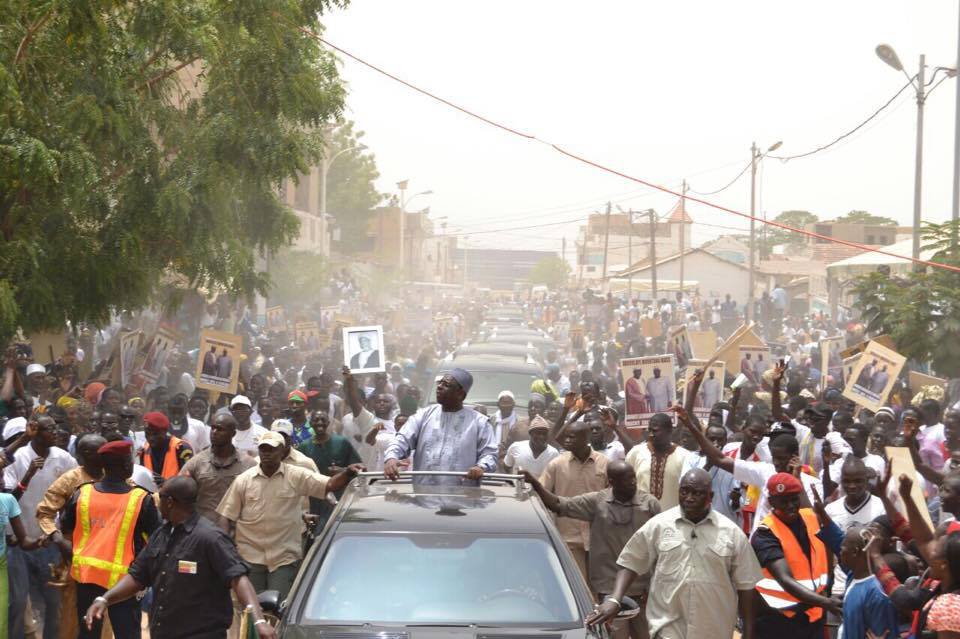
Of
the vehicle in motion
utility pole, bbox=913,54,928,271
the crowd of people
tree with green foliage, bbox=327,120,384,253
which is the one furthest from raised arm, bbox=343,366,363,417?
tree with green foliage, bbox=327,120,384,253

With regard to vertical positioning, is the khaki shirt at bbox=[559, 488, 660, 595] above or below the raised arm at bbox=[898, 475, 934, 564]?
below

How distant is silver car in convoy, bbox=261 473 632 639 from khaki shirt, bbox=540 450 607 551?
2615mm

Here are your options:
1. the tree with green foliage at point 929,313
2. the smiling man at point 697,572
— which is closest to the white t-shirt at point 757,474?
the smiling man at point 697,572

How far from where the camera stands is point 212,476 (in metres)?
8.76

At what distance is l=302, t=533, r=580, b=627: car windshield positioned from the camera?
5.62 metres

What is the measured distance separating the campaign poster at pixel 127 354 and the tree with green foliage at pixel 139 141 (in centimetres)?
110

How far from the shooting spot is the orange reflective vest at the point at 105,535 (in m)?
7.17

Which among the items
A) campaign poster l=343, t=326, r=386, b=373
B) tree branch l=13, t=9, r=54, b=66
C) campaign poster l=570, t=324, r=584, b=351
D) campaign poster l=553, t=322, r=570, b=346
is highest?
tree branch l=13, t=9, r=54, b=66

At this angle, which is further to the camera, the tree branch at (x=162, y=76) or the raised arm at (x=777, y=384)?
the tree branch at (x=162, y=76)

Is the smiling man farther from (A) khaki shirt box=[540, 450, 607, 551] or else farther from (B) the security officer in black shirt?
(A) khaki shirt box=[540, 450, 607, 551]

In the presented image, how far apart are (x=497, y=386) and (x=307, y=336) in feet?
26.6

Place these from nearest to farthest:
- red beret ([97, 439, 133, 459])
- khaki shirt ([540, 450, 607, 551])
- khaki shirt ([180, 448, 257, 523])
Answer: red beret ([97, 439, 133, 459]) < khaki shirt ([180, 448, 257, 523]) < khaki shirt ([540, 450, 607, 551])

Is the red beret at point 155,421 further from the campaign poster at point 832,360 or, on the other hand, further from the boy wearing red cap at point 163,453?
the campaign poster at point 832,360

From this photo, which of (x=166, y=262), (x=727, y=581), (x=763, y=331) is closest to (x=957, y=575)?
(x=727, y=581)
